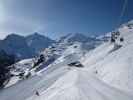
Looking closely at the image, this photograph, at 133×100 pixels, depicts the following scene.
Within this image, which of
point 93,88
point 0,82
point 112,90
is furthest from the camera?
point 0,82

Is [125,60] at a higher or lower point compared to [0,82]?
higher

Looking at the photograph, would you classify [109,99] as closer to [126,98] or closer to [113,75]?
[126,98]

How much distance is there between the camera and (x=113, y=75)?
109ft

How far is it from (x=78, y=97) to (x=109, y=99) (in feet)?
12.5

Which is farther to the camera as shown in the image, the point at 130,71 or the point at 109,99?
the point at 130,71

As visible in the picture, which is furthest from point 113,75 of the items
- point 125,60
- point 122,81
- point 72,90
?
point 72,90

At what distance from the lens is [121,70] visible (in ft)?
111

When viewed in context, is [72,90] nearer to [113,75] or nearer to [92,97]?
[92,97]

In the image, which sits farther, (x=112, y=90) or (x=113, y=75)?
(x=113, y=75)

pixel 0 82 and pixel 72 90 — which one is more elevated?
pixel 72 90

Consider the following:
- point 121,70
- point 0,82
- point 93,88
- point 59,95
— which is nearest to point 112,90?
point 93,88

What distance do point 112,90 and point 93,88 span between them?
9.76 feet

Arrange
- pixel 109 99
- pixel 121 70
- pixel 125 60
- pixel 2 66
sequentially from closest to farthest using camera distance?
pixel 109 99
pixel 121 70
pixel 125 60
pixel 2 66

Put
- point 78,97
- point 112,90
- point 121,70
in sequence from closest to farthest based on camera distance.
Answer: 1. point 78,97
2. point 112,90
3. point 121,70
